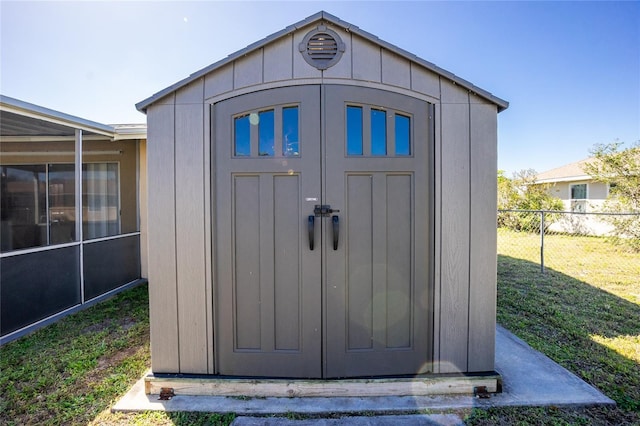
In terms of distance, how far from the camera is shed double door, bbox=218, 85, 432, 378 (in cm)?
196

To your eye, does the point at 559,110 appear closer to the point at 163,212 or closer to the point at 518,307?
the point at 518,307

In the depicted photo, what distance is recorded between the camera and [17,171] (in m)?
5.64

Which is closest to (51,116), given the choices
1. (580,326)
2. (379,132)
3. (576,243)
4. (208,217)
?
(208,217)

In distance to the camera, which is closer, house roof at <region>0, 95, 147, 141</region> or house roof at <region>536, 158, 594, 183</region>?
house roof at <region>0, 95, 147, 141</region>

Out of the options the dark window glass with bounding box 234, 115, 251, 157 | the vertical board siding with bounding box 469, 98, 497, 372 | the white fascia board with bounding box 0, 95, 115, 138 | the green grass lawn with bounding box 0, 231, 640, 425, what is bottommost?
the green grass lawn with bounding box 0, 231, 640, 425

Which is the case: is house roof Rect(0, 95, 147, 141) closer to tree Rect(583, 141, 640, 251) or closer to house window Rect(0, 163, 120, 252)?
house window Rect(0, 163, 120, 252)

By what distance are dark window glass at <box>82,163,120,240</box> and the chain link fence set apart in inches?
315

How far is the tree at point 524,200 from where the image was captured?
10.7m

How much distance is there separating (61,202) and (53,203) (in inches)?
12.7

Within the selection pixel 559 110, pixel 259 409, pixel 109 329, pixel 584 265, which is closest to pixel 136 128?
pixel 109 329

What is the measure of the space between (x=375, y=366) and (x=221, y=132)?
200 cm

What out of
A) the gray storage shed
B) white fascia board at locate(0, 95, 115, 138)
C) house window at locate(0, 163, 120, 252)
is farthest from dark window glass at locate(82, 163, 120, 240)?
the gray storage shed

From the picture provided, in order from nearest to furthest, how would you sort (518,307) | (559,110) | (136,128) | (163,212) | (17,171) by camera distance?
(163,212)
(518,307)
(136,128)
(17,171)
(559,110)

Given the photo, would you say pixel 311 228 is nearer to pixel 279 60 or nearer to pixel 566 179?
pixel 279 60
